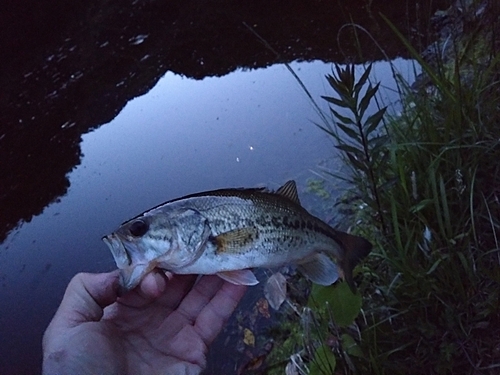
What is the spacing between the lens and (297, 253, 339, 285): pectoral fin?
2602 millimetres

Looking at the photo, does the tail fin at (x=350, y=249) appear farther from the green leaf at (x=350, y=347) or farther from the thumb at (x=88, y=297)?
the thumb at (x=88, y=297)

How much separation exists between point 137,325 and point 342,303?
1.01 meters

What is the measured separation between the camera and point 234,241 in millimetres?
2336

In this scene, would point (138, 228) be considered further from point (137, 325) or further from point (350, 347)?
point (350, 347)

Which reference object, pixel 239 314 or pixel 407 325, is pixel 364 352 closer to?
pixel 407 325

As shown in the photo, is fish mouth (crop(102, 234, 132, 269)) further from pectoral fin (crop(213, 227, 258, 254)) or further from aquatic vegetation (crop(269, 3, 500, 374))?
aquatic vegetation (crop(269, 3, 500, 374))

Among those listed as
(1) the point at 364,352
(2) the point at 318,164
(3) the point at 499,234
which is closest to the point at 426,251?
(3) the point at 499,234

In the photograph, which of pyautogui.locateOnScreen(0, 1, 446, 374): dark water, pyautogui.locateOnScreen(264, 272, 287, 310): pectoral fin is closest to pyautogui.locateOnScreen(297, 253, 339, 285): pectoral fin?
pyautogui.locateOnScreen(264, 272, 287, 310): pectoral fin

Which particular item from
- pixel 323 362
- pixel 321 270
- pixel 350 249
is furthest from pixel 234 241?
pixel 323 362

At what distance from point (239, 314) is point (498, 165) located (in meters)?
2.25

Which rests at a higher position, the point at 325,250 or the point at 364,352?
the point at 325,250

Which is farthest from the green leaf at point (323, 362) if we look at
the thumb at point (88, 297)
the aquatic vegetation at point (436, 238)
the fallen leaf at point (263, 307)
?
the fallen leaf at point (263, 307)

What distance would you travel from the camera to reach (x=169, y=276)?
2777 millimetres

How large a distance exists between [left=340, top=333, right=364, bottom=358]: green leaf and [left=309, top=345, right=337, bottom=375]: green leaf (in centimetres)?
9
